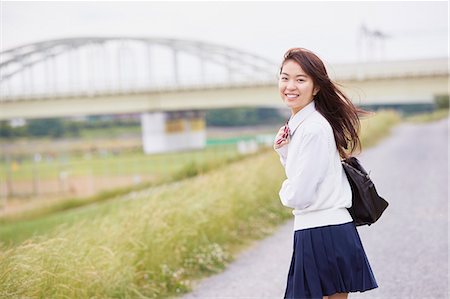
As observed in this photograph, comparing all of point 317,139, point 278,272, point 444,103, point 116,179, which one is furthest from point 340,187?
point 444,103

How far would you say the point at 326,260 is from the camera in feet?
9.83

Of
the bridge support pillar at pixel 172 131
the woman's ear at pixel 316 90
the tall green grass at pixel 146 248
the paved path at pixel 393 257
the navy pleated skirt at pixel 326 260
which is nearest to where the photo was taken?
the navy pleated skirt at pixel 326 260

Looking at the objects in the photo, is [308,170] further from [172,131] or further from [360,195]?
[172,131]

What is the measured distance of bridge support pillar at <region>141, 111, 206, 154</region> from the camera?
3900 centimetres

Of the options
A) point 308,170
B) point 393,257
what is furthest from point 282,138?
point 393,257

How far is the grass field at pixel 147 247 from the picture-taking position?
462 cm

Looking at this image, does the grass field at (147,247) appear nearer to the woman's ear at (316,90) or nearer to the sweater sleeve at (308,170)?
the sweater sleeve at (308,170)

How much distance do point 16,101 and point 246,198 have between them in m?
38.1

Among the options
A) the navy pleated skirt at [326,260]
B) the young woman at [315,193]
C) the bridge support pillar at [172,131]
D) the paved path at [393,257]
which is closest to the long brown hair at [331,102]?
the young woman at [315,193]

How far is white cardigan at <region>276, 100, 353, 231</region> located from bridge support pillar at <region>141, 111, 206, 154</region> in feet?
115

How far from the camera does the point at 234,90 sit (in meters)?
38.6

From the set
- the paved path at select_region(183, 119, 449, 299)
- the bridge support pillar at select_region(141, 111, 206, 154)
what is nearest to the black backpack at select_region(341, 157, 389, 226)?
the paved path at select_region(183, 119, 449, 299)

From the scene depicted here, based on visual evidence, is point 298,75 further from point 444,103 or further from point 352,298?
point 444,103

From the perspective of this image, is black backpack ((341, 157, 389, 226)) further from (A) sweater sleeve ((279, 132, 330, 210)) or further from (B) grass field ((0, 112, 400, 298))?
(B) grass field ((0, 112, 400, 298))
